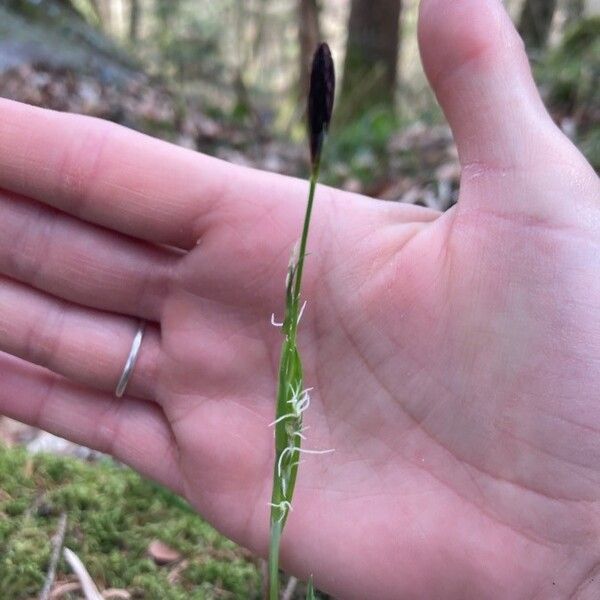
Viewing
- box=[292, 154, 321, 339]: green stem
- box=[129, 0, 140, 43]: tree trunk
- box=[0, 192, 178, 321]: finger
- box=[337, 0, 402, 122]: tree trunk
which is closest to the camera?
box=[292, 154, 321, 339]: green stem

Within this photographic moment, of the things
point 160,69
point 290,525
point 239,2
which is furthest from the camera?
point 239,2

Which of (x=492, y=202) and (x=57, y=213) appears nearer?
(x=492, y=202)

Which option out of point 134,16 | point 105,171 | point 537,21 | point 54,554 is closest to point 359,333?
point 105,171

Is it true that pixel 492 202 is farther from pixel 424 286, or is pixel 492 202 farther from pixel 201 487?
pixel 201 487

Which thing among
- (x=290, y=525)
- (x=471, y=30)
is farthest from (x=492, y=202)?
(x=290, y=525)

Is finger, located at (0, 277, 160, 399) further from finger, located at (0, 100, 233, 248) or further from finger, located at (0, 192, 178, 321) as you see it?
finger, located at (0, 100, 233, 248)

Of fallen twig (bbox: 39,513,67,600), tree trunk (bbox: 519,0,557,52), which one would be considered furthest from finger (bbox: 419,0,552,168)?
tree trunk (bbox: 519,0,557,52)

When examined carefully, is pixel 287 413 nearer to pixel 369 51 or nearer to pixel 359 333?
pixel 359 333
